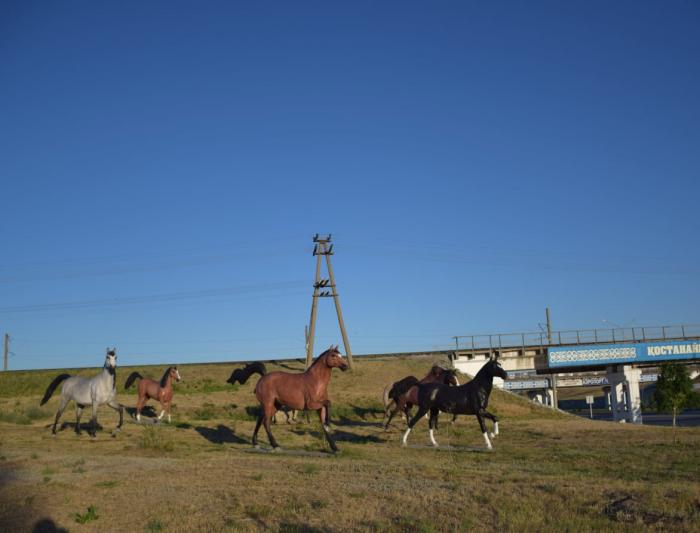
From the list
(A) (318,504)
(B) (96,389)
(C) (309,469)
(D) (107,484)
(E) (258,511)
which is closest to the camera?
(E) (258,511)

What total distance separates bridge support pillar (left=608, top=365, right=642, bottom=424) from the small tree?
13773 millimetres

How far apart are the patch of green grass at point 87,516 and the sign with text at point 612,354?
47.6 meters

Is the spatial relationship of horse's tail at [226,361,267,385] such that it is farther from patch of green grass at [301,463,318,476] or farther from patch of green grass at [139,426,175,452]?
patch of green grass at [301,463,318,476]

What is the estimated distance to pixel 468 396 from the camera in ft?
66.3

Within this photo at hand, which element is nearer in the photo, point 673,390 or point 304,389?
point 304,389

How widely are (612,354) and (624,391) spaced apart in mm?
3293

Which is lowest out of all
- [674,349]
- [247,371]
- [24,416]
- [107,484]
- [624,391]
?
[624,391]

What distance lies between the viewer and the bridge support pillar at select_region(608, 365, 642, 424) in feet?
167

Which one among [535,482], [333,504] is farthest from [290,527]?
[535,482]

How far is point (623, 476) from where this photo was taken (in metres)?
14.4

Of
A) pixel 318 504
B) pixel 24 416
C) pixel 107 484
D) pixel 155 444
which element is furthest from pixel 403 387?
pixel 24 416

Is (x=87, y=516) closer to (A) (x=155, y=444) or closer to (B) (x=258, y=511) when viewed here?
(B) (x=258, y=511)

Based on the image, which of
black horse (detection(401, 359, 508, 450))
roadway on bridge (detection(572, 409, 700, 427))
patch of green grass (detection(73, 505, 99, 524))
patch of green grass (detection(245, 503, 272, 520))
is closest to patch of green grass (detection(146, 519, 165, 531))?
patch of green grass (detection(73, 505, 99, 524))

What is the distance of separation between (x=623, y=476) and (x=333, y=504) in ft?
24.0
